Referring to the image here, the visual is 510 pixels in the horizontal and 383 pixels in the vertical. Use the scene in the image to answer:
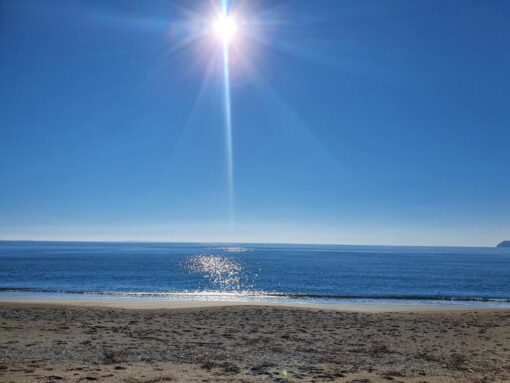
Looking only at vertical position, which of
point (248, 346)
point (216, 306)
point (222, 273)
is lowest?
Result: point (222, 273)

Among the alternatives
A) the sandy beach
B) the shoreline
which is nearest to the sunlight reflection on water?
the shoreline

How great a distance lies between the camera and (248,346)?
52.1 feet

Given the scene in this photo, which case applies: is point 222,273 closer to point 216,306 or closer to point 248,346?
point 216,306

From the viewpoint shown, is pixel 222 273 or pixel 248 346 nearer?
pixel 248 346

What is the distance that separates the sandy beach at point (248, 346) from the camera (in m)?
11.7

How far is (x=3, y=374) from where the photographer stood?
35.7 feet

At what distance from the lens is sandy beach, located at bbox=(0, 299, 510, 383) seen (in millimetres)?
11727

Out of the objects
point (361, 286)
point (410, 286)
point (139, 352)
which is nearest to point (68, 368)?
point (139, 352)

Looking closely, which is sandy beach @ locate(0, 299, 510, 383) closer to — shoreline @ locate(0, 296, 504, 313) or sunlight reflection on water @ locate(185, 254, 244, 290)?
shoreline @ locate(0, 296, 504, 313)

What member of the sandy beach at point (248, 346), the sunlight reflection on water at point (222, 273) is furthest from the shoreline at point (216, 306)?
the sunlight reflection on water at point (222, 273)

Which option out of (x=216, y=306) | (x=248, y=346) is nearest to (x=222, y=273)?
(x=216, y=306)

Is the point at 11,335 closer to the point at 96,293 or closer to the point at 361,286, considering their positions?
the point at 96,293

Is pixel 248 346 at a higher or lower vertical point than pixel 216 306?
higher

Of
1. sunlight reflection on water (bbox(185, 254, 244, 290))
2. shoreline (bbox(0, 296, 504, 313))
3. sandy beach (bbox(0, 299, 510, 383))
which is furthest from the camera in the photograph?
sunlight reflection on water (bbox(185, 254, 244, 290))
